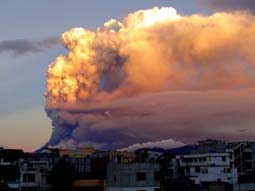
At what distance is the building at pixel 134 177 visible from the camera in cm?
5850

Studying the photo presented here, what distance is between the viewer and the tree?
61.8m

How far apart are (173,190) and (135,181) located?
16.6 feet

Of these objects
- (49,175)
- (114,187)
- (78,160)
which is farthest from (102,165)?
(114,187)

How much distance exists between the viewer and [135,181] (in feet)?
192

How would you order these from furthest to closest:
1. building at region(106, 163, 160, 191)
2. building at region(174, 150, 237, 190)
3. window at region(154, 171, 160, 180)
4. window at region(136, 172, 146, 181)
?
building at region(174, 150, 237, 190)
window at region(154, 171, 160, 180)
window at region(136, 172, 146, 181)
building at region(106, 163, 160, 191)

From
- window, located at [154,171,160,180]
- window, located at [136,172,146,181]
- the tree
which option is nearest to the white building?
window, located at [154,171,160,180]

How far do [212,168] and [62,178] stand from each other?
21785 mm

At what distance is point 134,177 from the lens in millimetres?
58500

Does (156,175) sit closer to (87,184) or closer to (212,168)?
(87,184)

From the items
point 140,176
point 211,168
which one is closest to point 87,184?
point 140,176

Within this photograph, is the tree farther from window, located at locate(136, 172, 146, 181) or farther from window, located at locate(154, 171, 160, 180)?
window, located at locate(154, 171, 160, 180)

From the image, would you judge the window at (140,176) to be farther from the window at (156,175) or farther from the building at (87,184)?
the building at (87,184)

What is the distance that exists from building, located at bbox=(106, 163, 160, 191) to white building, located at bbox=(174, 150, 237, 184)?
1390 centimetres

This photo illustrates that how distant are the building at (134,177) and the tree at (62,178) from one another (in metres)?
5.22
